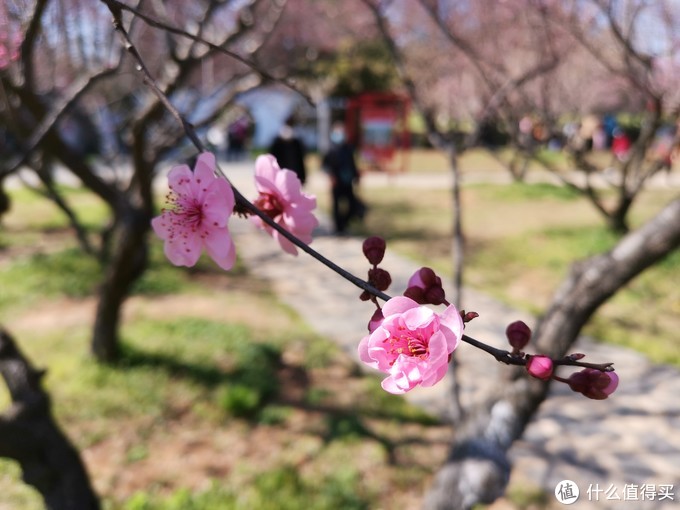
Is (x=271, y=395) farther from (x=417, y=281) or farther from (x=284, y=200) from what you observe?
(x=417, y=281)

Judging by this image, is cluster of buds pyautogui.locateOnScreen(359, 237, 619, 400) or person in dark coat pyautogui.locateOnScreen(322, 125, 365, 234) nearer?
cluster of buds pyautogui.locateOnScreen(359, 237, 619, 400)

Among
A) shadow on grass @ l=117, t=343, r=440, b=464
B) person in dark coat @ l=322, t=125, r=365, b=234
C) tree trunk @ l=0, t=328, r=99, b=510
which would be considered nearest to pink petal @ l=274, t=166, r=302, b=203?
tree trunk @ l=0, t=328, r=99, b=510

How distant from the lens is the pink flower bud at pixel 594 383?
0.80 m

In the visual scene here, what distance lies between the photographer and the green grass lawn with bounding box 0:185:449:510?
2.65 metres

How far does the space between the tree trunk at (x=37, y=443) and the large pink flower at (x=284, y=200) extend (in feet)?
4.38

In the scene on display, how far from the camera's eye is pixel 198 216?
3.08ft

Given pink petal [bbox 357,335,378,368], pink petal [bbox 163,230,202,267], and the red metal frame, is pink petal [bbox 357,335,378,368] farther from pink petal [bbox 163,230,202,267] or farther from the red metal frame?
the red metal frame

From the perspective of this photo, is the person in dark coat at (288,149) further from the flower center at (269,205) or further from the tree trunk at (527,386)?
the flower center at (269,205)

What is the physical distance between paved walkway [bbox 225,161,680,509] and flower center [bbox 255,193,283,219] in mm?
577

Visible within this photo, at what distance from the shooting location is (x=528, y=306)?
206 inches

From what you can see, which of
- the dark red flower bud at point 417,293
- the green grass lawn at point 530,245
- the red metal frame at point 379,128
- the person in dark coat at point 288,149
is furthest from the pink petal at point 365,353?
the red metal frame at point 379,128

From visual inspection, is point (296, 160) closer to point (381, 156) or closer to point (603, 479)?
point (603, 479)

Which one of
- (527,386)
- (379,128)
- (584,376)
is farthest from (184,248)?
(379,128)

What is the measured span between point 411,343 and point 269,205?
16.9 inches
